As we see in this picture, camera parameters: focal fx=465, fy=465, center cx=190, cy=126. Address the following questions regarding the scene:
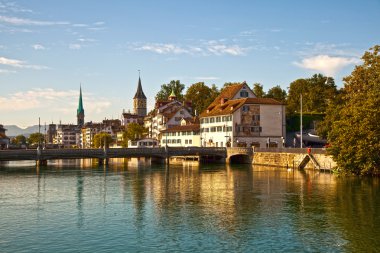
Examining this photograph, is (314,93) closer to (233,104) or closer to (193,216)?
(233,104)

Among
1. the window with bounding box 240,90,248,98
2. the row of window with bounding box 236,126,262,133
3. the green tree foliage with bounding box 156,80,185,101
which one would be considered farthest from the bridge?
the green tree foliage with bounding box 156,80,185,101

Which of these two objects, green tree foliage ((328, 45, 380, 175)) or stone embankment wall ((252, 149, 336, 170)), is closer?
green tree foliage ((328, 45, 380, 175))

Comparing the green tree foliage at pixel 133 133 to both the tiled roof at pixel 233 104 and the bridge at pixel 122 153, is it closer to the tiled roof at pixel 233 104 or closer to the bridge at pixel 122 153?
the tiled roof at pixel 233 104

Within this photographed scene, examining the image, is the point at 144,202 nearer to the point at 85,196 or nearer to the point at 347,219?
the point at 85,196

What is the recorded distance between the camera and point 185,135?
11900 cm

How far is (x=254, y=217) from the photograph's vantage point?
116 ft

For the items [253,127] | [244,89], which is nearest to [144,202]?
[253,127]

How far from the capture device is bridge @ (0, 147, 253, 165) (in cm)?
8562

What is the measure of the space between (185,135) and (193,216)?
274ft

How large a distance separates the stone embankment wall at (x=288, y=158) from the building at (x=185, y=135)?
26682 mm

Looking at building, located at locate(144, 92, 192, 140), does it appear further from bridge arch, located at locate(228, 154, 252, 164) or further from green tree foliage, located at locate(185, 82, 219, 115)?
bridge arch, located at locate(228, 154, 252, 164)

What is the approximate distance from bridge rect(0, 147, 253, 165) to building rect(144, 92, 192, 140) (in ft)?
112

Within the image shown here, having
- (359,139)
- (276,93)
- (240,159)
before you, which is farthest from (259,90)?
(359,139)

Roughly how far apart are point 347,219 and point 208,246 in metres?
12.8
